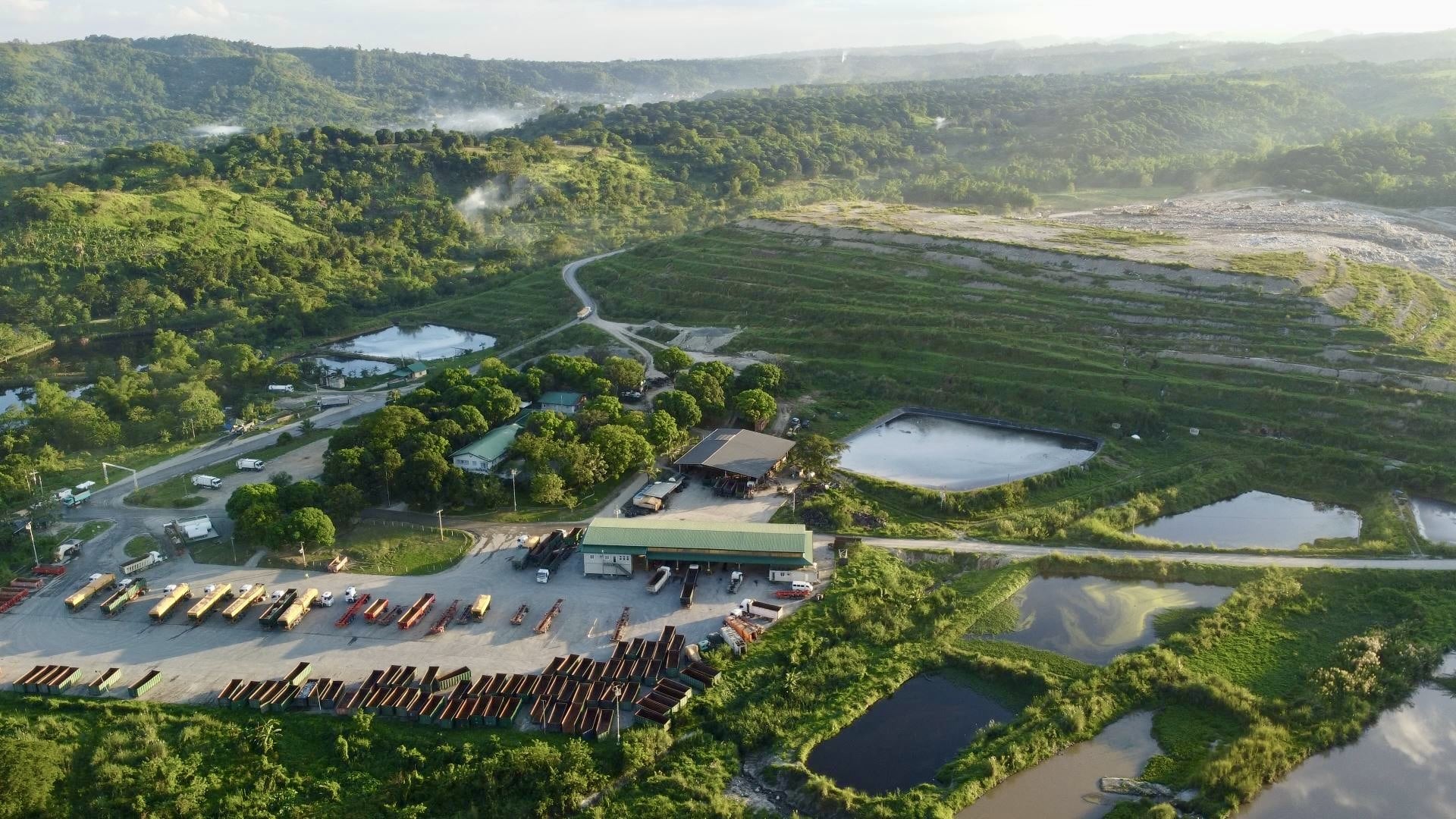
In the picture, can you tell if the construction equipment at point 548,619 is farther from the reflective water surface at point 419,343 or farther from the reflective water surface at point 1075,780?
the reflective water surface at point 419,343

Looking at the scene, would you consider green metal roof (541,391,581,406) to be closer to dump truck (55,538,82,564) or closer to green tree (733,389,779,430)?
green tree (733,389,779,430)

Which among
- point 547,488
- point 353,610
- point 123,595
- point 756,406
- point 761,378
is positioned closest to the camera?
point 353,610

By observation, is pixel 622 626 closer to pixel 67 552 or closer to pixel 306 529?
pixel 306 529

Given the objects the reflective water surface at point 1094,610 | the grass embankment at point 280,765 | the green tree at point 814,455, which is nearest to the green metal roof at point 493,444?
the green tree at point 814,455

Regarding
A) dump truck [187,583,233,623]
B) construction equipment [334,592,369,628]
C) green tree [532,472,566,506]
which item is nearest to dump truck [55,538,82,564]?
dump truck [187,583,233,623]

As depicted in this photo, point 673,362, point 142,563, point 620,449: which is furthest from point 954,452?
point 142,563

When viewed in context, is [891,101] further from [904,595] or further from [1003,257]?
[904,595]

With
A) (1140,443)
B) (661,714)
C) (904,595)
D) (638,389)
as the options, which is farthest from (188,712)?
(1140,443)
